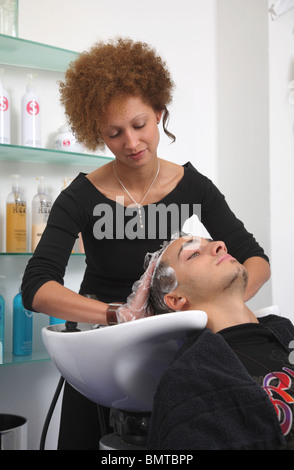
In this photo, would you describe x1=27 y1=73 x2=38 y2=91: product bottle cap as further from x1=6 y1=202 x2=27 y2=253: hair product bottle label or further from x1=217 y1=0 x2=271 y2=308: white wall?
x1=217 y1=0 x2=271 y2=308: white wall

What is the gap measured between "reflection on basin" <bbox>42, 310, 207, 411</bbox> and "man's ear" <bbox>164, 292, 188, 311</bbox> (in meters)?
0.20

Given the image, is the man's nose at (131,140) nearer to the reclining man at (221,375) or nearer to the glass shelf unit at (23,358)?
Result: the reclining man at (221,375)

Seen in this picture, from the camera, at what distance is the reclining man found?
85cm

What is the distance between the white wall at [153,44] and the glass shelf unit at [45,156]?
0.05m

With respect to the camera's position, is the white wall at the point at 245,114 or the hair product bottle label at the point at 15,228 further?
the white wall at the point at 245,114

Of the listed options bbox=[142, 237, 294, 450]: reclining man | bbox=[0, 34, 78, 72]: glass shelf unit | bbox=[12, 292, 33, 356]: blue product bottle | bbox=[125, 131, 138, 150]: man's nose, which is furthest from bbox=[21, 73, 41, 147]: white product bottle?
bbox=[142, 237, 294, 450]: reclining man

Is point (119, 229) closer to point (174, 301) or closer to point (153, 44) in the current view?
point (174, 301)

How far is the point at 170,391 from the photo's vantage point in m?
0.89

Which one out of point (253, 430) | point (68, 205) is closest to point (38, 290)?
point (68, 205)

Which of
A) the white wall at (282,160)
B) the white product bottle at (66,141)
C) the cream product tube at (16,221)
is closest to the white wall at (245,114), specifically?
the white wall at (282,160)

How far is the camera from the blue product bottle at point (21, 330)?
1871 millimetres

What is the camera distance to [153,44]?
7.73 ft
